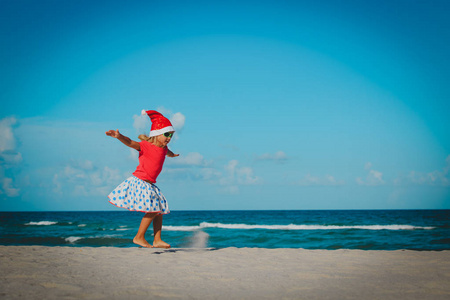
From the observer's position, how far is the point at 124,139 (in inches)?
189

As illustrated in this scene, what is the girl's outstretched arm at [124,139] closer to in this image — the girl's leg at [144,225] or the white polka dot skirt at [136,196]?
the white polka dot skirt at [136,196]

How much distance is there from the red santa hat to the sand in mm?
1886

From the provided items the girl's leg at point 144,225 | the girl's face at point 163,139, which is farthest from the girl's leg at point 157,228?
the girl's face at point 163,139

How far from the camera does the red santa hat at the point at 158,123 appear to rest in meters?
5.28

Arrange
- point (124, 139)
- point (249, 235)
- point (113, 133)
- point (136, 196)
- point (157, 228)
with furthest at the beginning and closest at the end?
point (249, 235), point (157, 228), point (136, 196), point (124, 139), point (113, 133)

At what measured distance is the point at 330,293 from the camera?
2850mm

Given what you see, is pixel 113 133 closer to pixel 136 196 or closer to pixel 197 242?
pixel 136 196

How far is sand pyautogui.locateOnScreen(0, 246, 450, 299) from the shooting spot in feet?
9.07

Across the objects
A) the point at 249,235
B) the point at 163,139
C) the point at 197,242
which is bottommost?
the point at 249,235

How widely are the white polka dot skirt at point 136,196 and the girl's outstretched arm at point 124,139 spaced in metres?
0.49

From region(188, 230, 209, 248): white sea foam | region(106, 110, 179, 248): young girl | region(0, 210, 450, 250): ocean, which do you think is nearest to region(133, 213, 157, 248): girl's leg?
region(106, 110, 179, 248): young girl

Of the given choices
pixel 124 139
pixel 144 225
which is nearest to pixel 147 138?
pixel 124 139

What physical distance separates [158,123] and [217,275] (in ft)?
8.90

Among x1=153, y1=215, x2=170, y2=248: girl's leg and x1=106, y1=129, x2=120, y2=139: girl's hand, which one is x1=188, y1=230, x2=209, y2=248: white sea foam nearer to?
x1=153, y1=215, x2=170, y2=248: girl's leg
